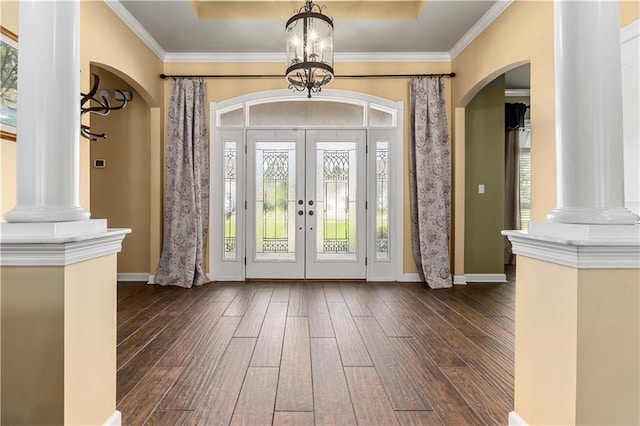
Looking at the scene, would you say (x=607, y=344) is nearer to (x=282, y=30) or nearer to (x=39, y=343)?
(x=39, y=343)

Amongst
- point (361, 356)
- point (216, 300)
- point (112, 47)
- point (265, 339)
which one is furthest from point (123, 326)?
point (112, 47)

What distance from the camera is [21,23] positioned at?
1396 mm

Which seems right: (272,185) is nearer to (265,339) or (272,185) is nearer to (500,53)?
(265,339)

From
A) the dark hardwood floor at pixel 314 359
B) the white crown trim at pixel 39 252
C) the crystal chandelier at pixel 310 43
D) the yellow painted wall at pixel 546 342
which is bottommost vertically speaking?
the dark hardwood floor at pixel 314 359

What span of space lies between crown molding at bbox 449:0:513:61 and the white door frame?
95cm

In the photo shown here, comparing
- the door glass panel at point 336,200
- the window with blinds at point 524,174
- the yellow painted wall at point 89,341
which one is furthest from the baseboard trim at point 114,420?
the window with blinds at point 524,174

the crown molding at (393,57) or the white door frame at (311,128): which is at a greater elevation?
the crown molding at (393,57)

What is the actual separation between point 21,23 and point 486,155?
5.03 metres

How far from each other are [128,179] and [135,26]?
76.4 inches

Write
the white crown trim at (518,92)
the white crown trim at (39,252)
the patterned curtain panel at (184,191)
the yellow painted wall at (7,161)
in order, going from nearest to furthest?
1. the white crown trim at (39,252)
2. the yellow painted wall at (7,161)
3. the patterned curtain panel at (184,191)
4. the white crown trim at (518,92)

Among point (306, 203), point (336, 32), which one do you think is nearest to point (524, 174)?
point (306, 203)

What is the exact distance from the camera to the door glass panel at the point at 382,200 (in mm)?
4969

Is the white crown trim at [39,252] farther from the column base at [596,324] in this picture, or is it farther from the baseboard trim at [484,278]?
the baseboard trim at [484,278]

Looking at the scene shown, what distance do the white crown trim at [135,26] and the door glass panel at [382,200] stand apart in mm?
3053
